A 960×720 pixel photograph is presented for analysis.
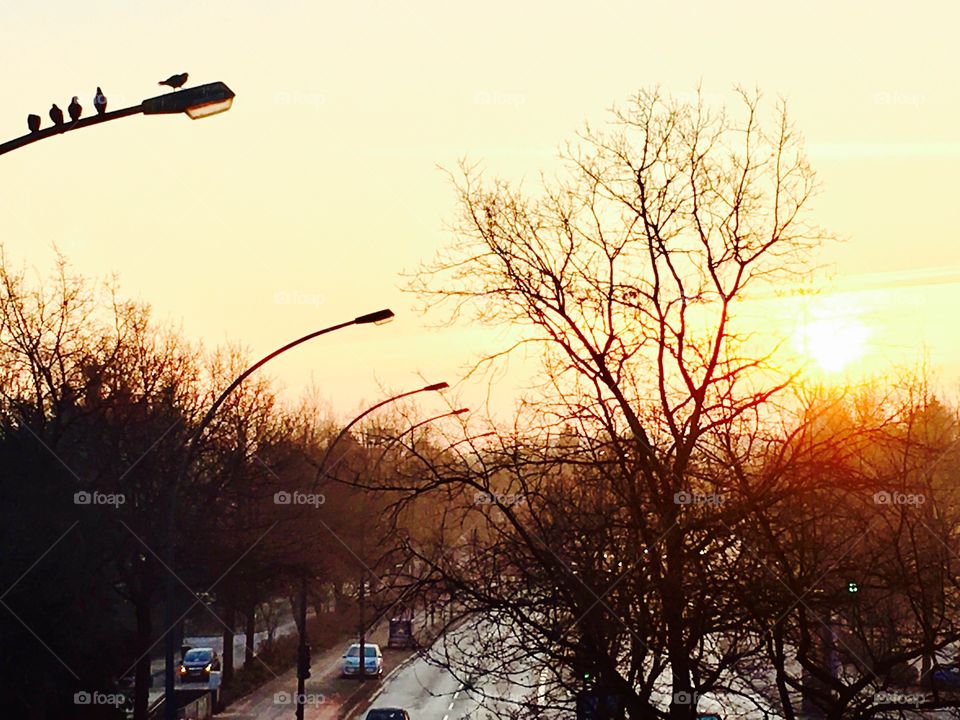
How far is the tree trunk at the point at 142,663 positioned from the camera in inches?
1480

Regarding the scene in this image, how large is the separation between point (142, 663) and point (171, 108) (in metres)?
29.6

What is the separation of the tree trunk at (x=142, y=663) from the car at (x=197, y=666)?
15.2 m

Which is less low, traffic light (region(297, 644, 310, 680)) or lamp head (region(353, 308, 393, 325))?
lamp head (region(353, 308, 393, 325))

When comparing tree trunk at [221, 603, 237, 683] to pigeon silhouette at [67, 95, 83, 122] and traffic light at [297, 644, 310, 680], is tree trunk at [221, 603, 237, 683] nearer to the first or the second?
traffic light at [297, 644, 310, 680]

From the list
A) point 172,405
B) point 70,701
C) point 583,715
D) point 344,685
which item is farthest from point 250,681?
point 583,715

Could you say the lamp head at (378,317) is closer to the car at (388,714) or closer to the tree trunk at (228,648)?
the car at (388,714)

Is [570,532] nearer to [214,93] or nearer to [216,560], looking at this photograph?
[214,93]

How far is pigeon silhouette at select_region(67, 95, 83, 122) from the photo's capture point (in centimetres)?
1216

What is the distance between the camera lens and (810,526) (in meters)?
12.4

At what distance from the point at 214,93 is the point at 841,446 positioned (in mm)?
6260

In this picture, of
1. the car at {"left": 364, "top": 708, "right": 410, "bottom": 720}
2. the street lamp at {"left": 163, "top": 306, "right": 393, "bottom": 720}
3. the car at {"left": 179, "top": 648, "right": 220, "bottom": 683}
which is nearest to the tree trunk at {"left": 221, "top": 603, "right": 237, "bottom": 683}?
the car at {"left": 179, "top": 648, "right": 220, "bottom": 683}

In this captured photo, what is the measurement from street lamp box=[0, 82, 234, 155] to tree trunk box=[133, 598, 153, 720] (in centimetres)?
2836

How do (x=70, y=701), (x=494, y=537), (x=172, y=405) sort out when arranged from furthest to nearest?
(x=172, y=405), (x=70, y=701), (x=494, y=537)

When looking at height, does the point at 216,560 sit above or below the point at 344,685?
above
